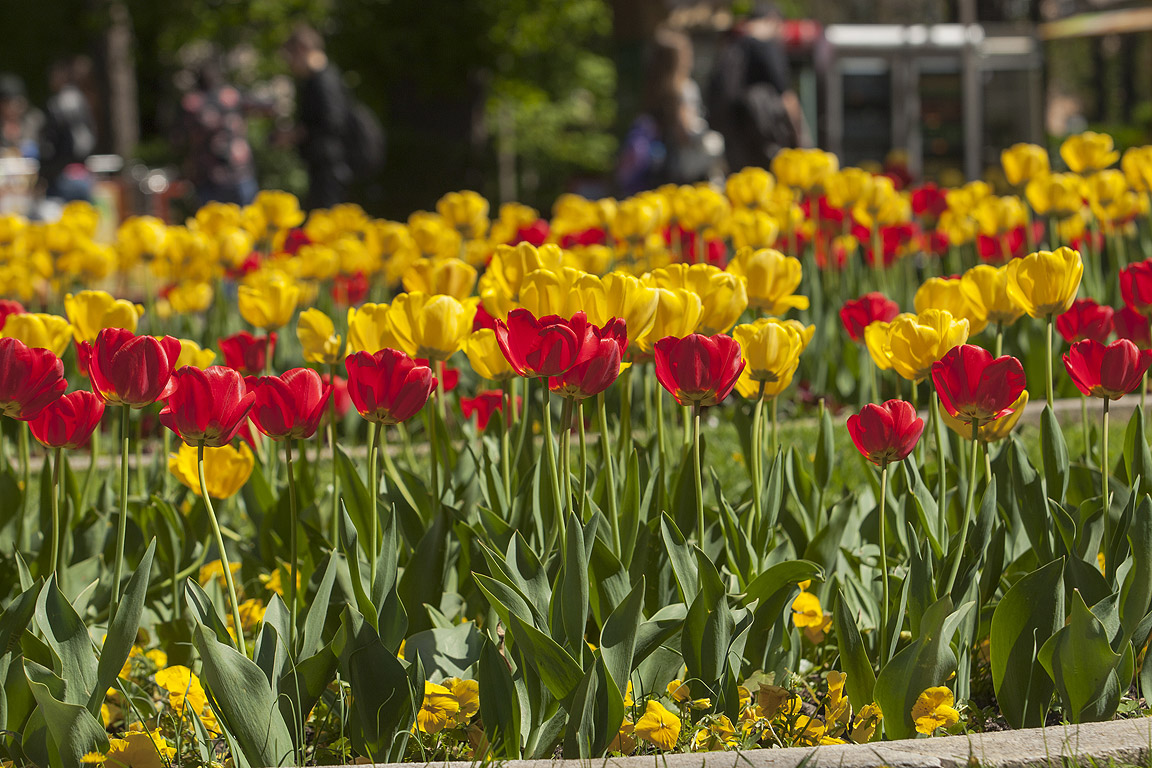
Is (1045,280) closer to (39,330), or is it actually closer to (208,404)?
(208,404)

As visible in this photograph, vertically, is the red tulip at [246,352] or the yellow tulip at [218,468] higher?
the red tulip at [246,352]

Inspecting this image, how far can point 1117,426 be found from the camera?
3857mm

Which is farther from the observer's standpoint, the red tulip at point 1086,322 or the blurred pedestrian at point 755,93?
the blurred pedestrian at point 755,93

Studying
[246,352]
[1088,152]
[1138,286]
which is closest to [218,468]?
[246,352]

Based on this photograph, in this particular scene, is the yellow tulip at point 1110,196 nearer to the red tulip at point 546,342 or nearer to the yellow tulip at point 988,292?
the yellow tulip at point 988,292

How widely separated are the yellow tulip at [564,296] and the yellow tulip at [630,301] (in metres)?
0.01

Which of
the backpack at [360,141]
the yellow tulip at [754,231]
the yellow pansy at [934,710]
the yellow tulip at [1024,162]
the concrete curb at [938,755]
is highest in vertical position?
the backpack at [360,141]

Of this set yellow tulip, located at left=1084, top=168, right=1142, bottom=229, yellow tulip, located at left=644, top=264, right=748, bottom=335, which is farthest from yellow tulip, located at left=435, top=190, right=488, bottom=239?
yellow tulip, located at left=644, top=264, right=748, bottom=335

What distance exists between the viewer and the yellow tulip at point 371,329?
2346mm

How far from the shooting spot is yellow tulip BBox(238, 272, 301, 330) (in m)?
3.10

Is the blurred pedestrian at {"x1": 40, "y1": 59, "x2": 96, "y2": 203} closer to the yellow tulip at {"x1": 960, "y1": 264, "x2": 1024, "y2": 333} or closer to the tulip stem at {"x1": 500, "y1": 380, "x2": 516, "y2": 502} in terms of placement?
the tulip stem at {"x1": 500, "y1": 380, "x2": 516, "y2": 502}

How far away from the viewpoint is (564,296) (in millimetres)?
2131

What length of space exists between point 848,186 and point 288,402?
10.7 ft

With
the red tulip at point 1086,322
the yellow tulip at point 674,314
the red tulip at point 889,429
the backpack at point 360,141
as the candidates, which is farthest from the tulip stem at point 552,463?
the backpack at point 360,141
